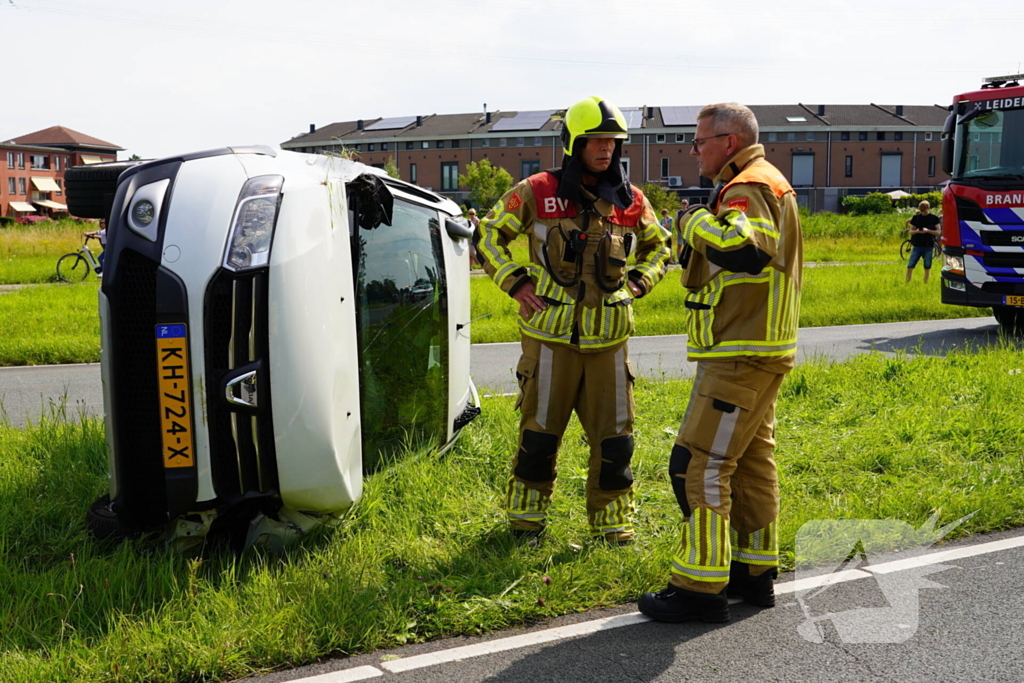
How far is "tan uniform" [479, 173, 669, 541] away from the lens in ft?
14.3

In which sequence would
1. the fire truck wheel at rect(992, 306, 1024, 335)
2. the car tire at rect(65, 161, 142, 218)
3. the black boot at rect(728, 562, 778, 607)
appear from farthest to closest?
the fire truck wheel at rect(992, 306, 1024, 335), the car tire at rect(65, 161, 142, 218), the black boot at rect(728, 562, 778, 607)

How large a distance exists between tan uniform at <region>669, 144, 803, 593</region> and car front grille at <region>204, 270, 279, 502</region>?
163 cm

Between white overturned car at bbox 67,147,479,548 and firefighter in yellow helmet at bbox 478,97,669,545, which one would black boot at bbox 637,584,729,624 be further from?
white overturned car at bbox 67,147,479,548

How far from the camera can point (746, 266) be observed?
138 inches

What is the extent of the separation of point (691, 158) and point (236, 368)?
7259cm

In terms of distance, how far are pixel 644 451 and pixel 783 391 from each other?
225 centimetres

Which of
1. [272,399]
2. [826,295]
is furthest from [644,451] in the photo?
[826,295]

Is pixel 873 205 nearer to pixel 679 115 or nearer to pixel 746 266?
pixel 679 115

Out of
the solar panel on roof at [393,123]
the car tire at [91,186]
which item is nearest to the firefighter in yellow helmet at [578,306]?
the car tire at [91,186]

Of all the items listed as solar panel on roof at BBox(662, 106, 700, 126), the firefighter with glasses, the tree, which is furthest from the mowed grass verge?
solar panel on roof at BBox(662, 106, 700, 126)

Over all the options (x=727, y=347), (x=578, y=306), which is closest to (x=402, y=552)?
(x=578, y=306)

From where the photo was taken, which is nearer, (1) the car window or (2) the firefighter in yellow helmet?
(2) the firefighter in yellow helmet

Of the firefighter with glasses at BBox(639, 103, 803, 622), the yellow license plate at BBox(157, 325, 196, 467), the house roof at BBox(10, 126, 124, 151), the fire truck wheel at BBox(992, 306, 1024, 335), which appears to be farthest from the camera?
the house roof at BBox(10, 126, 124, 151)

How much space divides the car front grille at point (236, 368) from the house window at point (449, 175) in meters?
73.0
